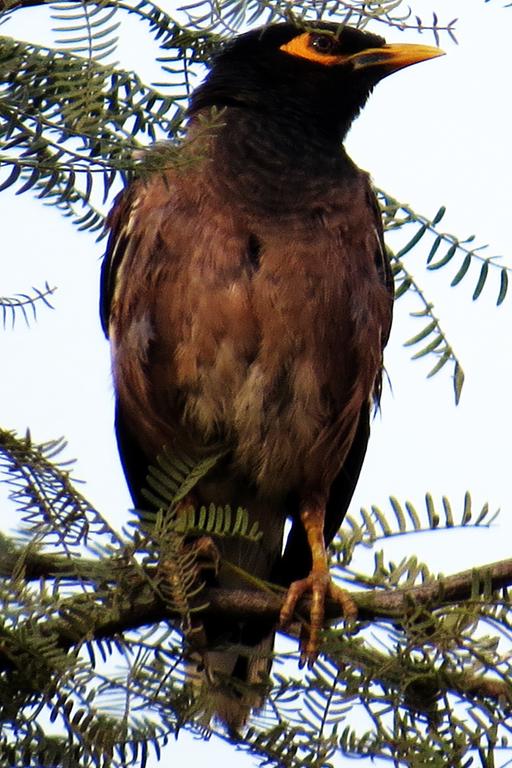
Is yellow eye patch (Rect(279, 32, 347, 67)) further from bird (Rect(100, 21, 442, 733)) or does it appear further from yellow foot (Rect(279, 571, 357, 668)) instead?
yellow foot (Rect(279, 571, 357, 668))

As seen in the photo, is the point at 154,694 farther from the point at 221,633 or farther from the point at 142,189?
the point at 142,189

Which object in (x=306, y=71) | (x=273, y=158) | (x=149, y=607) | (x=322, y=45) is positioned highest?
(x=322, y=45)

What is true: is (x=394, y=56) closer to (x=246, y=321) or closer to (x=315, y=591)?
(x=246, y=321)

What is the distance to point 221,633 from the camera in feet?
10.3

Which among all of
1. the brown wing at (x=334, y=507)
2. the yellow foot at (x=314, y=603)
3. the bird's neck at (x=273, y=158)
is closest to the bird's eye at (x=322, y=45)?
the bird's neck at (x=273, y=158)

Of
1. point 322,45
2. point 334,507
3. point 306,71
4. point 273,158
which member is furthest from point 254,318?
point 322,45

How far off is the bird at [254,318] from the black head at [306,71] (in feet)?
0.17

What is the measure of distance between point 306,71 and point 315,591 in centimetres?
177

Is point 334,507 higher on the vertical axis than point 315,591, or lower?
higher

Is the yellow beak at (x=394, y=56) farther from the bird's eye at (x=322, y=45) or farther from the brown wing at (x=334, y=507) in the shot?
the brown wing at (x=334, y=507)

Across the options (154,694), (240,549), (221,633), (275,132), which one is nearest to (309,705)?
(154,694)

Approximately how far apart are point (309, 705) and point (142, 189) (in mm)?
1816

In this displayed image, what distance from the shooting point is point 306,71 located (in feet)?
13.0

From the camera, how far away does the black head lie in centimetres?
385
